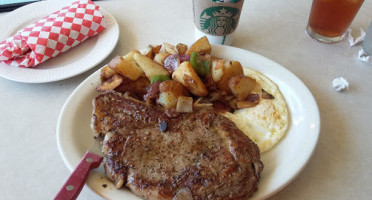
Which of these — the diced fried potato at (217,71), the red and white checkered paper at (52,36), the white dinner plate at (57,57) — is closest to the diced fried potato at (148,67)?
the diced fried potato at (217,71)

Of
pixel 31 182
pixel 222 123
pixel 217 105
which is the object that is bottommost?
pixel 31 182

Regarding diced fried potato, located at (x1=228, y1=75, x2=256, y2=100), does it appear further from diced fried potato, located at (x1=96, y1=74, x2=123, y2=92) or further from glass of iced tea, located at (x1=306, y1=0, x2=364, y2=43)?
glass of iced tea, located at (x1=306, y1=0, x2=364, y2=43)

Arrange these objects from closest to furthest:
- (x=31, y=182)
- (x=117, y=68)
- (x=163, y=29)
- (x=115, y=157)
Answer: (x=115, y=157) < (x=31, y=182) < (x=117, y=68) < (x=163, y=29)

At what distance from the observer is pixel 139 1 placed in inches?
99.0

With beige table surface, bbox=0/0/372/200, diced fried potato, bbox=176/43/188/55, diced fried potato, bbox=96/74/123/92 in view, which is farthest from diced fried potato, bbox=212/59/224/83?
beige table surface, bbox=0/0/372/200

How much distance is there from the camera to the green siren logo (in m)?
1.71

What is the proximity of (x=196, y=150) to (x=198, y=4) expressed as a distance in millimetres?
940

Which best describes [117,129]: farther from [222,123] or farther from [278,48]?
[278,48]

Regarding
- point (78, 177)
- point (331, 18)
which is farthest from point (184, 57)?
point (331, 18)

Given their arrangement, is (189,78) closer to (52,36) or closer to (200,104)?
(200,104)

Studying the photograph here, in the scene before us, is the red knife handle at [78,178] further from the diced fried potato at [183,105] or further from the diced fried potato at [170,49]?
the diced fried potato at [170,49]

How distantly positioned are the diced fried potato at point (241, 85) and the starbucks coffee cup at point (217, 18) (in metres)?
0.46

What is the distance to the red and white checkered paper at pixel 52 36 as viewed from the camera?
176 centimetres

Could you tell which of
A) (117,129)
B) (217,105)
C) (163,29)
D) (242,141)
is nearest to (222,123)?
(242,141)
